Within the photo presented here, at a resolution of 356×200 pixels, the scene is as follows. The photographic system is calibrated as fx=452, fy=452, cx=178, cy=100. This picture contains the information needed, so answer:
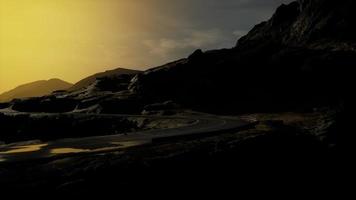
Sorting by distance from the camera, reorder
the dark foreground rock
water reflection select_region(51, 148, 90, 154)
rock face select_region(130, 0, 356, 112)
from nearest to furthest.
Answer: the dark foreground rock < water reflection select_region(51, 148, 90, 154) < rock face select_region(130, 0, 356, 112)

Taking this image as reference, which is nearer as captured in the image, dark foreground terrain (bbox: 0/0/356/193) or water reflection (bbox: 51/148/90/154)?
dark foreground terrain (bbox: 0/0/356/193)

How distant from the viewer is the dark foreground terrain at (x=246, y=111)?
2559 cm

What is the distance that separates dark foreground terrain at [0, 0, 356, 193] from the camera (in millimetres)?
25594

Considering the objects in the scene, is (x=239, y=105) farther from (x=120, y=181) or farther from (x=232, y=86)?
(x=120, y=181)

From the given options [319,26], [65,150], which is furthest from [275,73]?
[65,150]

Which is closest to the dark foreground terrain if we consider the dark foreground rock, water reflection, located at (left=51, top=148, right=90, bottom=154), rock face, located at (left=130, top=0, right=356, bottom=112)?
the dark foreground rock

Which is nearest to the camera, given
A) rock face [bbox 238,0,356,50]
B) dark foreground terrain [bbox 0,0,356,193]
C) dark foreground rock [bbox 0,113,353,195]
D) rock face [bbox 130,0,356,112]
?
dark foreground rock [bbox 0,113,353,195]

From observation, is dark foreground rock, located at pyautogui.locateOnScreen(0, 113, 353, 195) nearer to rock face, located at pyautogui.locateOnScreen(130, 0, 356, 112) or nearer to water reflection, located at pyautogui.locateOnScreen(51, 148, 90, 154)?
Result: water reflection, located at pyautogui.locateOnScreen(51, 148, 90, 154)

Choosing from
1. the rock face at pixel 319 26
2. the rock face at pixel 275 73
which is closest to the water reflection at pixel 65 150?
the rock face at pixel 275 73

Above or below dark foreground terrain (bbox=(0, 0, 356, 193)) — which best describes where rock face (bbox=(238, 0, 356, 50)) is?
above

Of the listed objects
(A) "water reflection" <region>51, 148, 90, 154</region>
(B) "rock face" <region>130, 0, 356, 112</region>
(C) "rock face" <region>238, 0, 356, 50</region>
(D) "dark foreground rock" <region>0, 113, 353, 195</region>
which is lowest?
(D) "dark foreground rock" <region>0, 113, 353, 195</region>

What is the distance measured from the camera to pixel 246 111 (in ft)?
266

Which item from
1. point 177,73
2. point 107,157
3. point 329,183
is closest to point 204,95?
point 177,73

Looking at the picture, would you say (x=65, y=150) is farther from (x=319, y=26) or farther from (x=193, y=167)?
(x=319, y=26)
